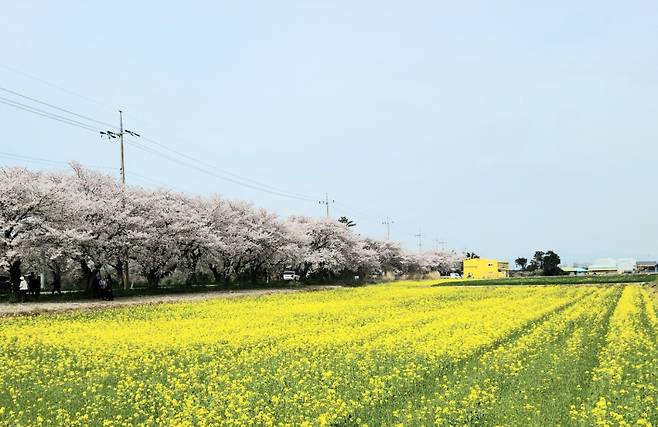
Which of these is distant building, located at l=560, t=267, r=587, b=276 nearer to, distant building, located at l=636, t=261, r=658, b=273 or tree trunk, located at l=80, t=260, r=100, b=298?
distant building, located at l=636, t=261, r=658, b=273

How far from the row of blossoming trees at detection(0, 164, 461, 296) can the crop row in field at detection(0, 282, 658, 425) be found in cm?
1624

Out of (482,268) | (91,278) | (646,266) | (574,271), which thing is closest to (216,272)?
(91,278)

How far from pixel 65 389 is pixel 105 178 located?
4087 centimetres

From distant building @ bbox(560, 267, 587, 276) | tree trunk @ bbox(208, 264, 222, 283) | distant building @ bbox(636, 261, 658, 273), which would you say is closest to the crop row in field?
tree trunk @ bbox(208, 264, 222, 283)

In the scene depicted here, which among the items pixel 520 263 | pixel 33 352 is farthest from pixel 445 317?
pixel 520 263

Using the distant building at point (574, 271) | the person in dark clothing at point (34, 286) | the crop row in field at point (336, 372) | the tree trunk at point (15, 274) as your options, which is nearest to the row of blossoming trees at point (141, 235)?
the tree trunk at point (15, 274)

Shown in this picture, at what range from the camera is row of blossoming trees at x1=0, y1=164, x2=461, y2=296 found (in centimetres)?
3759

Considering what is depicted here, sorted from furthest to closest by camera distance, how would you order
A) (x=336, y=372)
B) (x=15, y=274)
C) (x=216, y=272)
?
(x=216, y=272)
(x=15, y=274)
(x=336, y=372)

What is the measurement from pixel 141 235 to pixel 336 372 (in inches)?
1327

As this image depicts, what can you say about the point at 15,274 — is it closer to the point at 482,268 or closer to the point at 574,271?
the point at 482,268

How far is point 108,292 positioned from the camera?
40500 millimetres

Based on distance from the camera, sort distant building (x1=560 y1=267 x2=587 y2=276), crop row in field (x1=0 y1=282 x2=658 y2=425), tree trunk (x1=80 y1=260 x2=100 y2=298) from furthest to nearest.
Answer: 1. distant building (x1=560 y1=267 x2=587 y2=276)
2. tree trunk (x1=80 y1=260 x2=100 y2=298)
3. crop row in field (x1=0 y1=282 x2=658 y2=425)

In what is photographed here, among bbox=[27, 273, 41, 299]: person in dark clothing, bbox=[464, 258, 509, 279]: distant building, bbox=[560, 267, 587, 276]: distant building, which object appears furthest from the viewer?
bbox=[560, 267, 587, 276]: distant building

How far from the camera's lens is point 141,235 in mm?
43375
